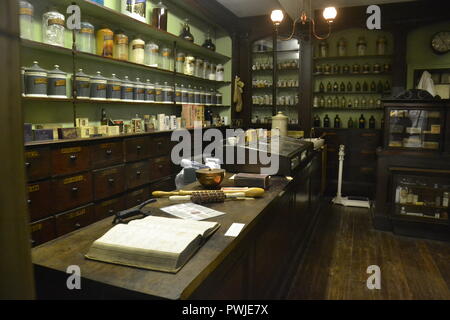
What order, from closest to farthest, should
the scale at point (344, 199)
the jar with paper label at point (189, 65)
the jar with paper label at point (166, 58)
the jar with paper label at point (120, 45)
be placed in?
1. the jar with paper label at point (120, 45)
2. the jar with paper label at point (166, 58)
3. the jar with paper label at point (189, 65)
4. the scale at point (344, 199)

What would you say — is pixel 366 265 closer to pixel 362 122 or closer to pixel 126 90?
pixel 126 90

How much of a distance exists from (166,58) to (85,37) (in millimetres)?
1522

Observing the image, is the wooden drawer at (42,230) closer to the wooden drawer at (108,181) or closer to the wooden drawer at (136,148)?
the wooden drawer at (108,181)

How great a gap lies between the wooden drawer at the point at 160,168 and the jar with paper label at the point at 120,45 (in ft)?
3.78

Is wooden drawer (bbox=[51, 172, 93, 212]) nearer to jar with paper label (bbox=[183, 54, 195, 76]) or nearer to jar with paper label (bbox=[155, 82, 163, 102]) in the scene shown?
jar with paper label (bbox=[155, 82, 163, 102])

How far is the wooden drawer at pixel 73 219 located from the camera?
8.96 ft

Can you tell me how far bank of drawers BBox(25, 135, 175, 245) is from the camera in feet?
8.31

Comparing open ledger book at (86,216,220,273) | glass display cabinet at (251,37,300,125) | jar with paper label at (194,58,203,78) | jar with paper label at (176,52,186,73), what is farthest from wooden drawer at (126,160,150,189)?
glass display cabinet at (251,37,300,125)

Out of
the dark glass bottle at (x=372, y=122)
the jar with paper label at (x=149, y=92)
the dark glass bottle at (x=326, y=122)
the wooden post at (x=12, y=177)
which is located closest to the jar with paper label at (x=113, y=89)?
the jar with paper label at (x=149, y=92)
